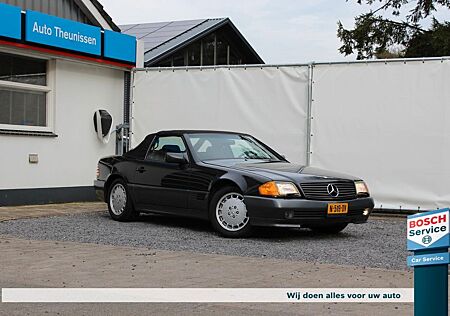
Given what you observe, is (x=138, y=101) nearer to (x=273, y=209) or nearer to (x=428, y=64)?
(x=428, y=64)

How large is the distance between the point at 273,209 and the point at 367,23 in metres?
19.3

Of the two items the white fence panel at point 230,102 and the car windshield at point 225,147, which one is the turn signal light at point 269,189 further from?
the white fence panel at point 230,102

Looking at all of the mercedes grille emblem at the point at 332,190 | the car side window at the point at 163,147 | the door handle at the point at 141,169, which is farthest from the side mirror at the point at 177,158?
the mercedes grille emblem at the point at 332,190

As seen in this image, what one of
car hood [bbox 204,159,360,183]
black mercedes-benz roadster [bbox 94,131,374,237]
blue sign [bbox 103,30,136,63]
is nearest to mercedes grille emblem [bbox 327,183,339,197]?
black mercedes-benz roadster [bbox 94,131,374,237]

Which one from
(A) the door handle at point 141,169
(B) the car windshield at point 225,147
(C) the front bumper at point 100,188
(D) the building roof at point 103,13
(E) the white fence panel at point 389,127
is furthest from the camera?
(D) the building roof at point 103,13

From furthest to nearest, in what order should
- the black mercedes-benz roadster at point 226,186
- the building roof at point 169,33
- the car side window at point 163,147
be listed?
the building roof at point 169,33
the car side window at point 163,147
the black mercedes-benz roadster at point 226,186

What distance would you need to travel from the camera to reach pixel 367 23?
87.4ft

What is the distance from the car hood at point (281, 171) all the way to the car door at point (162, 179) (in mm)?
547

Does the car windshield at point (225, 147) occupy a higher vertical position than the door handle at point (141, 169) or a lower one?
higher

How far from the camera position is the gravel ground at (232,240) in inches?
316

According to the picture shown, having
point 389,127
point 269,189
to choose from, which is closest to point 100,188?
point 269,189

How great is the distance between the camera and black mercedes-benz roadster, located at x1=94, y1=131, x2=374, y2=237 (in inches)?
350

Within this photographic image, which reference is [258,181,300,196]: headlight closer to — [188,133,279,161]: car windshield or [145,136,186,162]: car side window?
[188,133,279,161]: car windshield

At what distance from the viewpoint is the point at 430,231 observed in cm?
288
